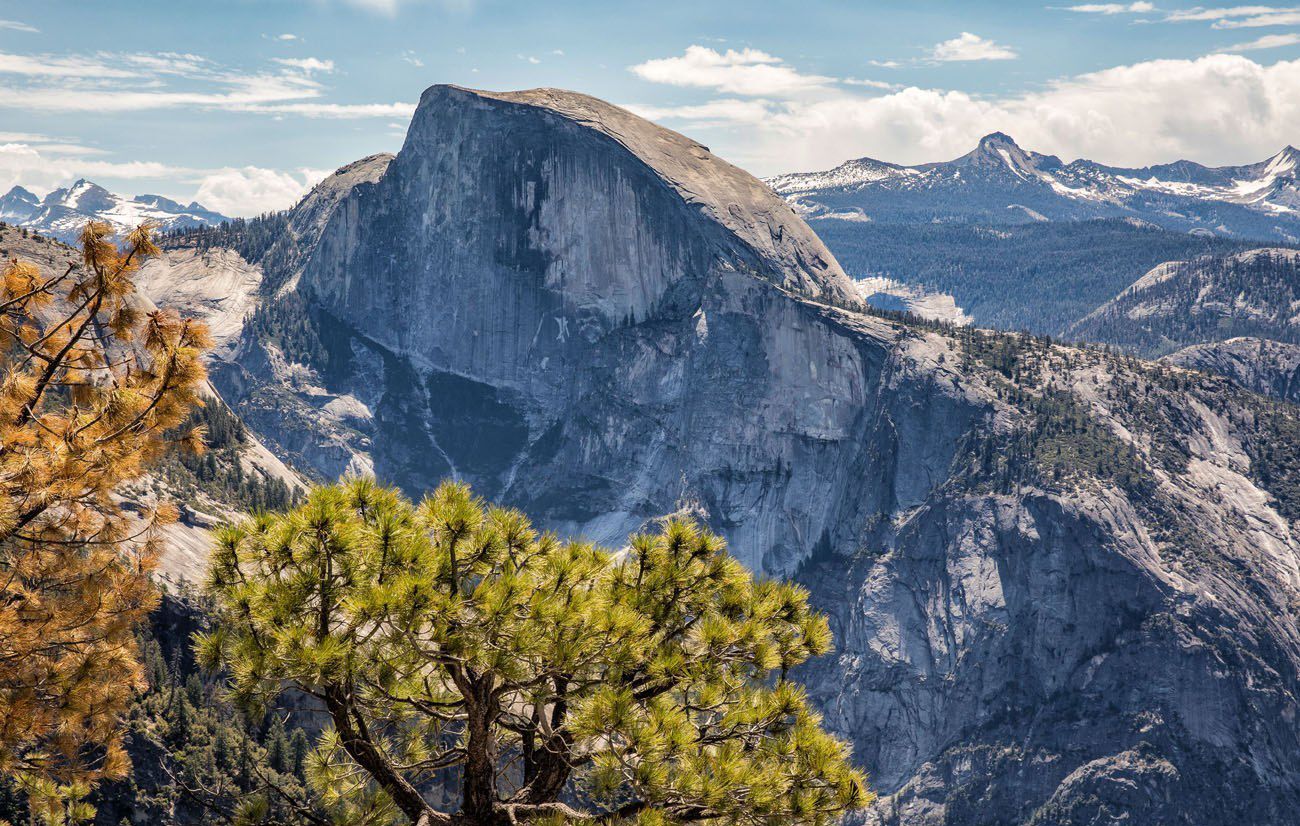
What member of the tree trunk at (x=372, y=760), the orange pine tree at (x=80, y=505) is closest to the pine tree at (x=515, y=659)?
the tree trunk at (x=372, y=760)

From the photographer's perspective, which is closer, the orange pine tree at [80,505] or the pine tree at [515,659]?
the pine tree at [515,659]

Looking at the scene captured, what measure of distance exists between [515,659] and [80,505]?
1061 centimetres

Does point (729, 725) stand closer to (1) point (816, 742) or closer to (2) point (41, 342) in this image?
(1) point (816, 742)

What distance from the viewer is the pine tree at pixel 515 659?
16062 mm

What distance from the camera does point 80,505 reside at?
21.1 metres

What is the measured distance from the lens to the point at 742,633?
64.2 ft

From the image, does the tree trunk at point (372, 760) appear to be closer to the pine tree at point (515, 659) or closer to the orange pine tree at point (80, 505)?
the pine tree at point (515, 659)

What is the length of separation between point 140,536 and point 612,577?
10531mm

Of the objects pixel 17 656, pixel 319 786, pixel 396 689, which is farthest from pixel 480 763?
pixel 17 656

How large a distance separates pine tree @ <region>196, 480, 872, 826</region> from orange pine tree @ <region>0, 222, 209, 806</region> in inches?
200

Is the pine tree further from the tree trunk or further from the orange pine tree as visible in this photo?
the orange pine tree

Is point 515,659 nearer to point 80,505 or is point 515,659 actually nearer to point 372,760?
point 372,760

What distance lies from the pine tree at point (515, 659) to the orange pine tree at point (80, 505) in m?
5.08

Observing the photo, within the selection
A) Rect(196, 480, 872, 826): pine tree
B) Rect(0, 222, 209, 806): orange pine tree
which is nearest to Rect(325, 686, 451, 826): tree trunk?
Rect(196, 480, 872, 826): pine tree
